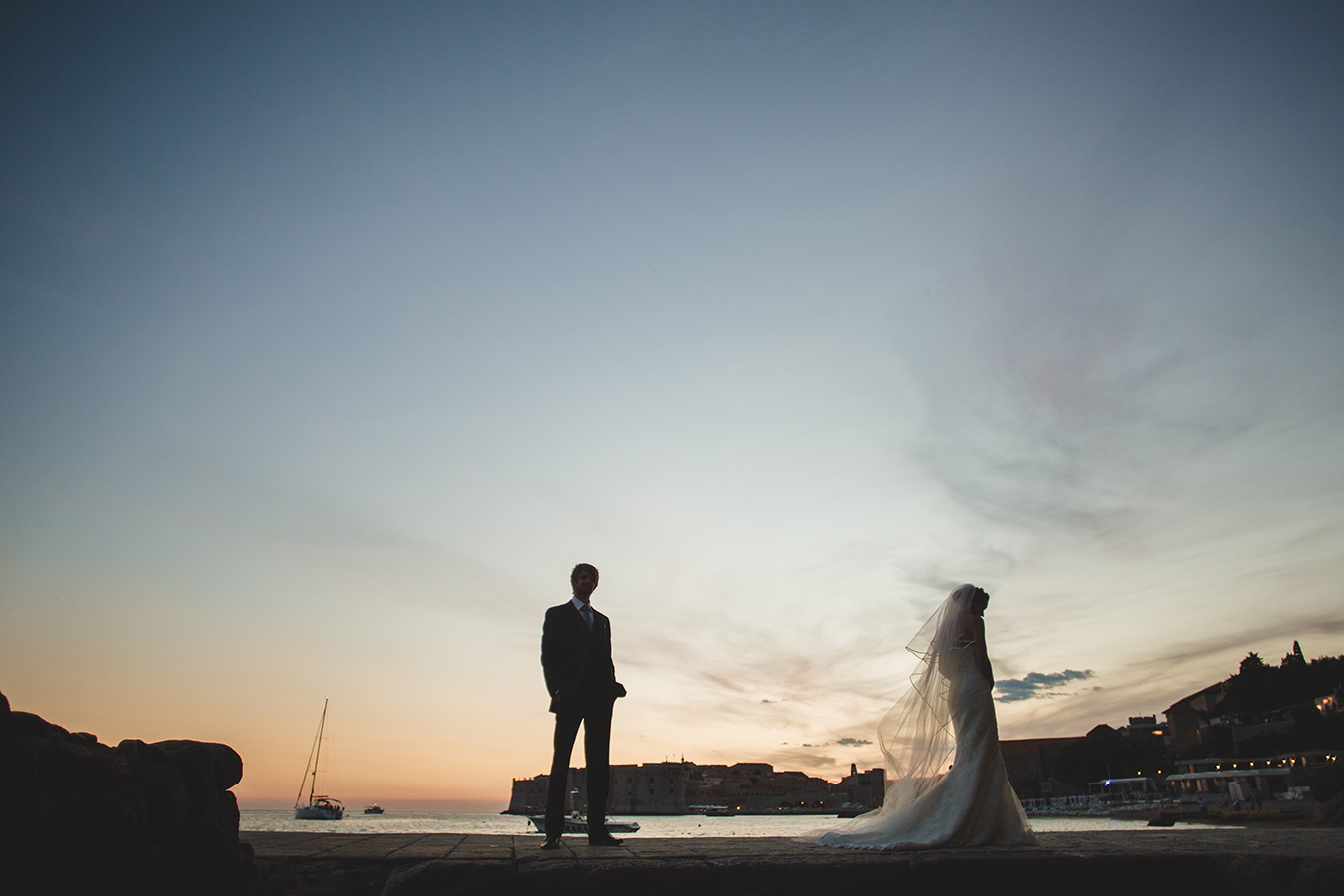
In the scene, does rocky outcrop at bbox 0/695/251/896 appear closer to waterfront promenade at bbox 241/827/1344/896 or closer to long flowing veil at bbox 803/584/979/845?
waterfront promenade at bbox 241/827/1344/896

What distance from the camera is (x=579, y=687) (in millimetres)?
5238

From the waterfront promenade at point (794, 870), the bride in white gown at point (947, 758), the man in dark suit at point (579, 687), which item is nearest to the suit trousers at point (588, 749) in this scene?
the man in dark suit at point (579, 687)

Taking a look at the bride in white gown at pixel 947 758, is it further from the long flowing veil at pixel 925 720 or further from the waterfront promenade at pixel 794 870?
the waterfront promenade at pixel 794 870

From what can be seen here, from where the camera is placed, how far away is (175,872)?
9.26ft

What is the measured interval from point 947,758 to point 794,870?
2.60m

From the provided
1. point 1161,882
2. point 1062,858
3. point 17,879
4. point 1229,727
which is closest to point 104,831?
point 17,879

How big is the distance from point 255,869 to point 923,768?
4453 millimetres

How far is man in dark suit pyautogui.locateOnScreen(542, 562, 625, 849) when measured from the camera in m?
5.19

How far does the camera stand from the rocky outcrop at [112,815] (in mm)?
2191

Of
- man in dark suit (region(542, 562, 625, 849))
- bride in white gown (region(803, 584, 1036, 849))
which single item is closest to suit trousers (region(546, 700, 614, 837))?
man in dark suit (region(542, 562, 625, 849))

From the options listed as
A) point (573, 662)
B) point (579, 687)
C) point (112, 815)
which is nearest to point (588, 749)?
point (579, 687)

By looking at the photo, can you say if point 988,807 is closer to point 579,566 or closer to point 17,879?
point 579,566

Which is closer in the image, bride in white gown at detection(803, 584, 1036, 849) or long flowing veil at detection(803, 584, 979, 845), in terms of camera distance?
bride in white gown at detection(803, 584, 1036, 849)

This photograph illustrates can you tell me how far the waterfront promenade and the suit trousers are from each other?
3.80 ft
